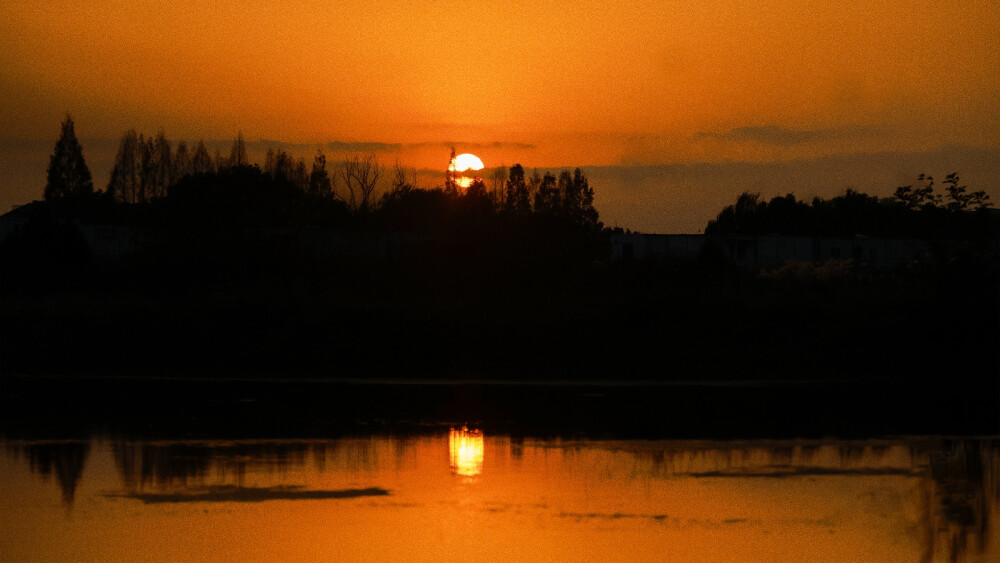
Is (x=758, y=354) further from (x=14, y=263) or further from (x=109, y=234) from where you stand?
(x=109, y=234)

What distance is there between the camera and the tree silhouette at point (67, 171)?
8812cm

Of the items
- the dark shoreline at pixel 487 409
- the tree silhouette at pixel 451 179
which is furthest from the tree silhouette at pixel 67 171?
the dark shoreline at pixel 487 409

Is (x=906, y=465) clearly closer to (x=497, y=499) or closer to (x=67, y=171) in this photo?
(x=497, y=499)

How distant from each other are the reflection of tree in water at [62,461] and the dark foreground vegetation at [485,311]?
14156 mm

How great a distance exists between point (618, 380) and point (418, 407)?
872 centimetres

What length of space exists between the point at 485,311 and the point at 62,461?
22446 mm

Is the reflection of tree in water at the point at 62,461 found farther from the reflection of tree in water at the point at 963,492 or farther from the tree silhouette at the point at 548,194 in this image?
the tree silhouette at the point at 548,194

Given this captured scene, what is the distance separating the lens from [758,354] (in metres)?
35.2

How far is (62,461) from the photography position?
17562 mm

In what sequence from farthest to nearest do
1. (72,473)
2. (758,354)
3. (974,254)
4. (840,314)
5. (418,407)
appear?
(974,254) → (840,314) → (758,354) → (418,407) → (72,473)

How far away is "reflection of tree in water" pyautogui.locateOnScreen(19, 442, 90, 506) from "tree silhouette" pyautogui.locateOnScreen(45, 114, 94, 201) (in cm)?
7208

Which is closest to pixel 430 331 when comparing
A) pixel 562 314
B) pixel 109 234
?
pixel 562 314

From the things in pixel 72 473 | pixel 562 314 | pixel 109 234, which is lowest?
pixel 72 473

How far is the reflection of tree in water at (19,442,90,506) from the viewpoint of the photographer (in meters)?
15.8
